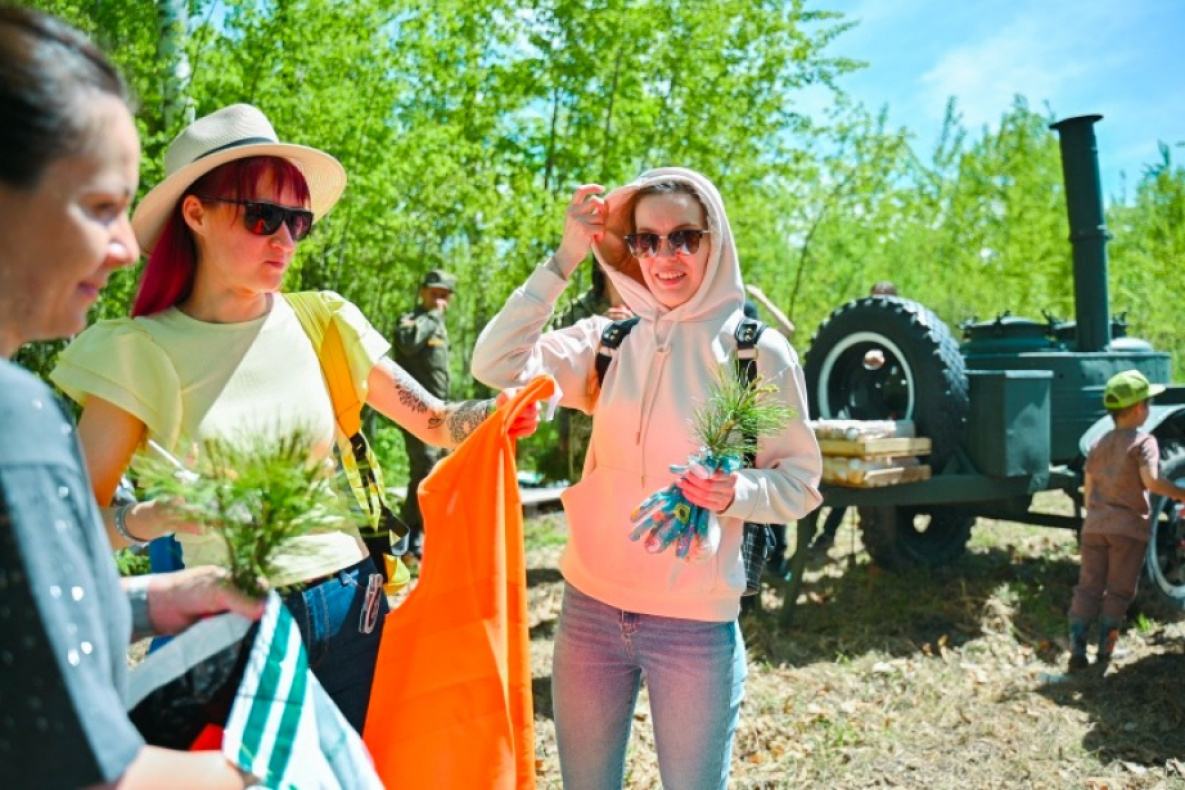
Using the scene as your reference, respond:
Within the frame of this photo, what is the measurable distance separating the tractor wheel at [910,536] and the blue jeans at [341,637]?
5567 millimetres

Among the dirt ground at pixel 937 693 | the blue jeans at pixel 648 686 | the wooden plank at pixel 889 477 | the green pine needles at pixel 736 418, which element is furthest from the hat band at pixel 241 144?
the wooden plank at pixel 889 477

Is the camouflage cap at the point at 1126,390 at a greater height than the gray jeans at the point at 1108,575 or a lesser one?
greater

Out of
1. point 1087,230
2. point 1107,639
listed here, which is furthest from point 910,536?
point 1087,230

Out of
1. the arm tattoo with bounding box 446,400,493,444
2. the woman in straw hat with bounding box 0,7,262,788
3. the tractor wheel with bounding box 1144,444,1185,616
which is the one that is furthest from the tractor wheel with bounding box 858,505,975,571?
the woman in straw hat with bounding box 0,7,262,788

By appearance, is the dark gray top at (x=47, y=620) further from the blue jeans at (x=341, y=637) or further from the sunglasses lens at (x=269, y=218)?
the sunglasses lens at (x=269, y=218)

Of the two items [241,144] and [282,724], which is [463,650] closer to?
[282,724]

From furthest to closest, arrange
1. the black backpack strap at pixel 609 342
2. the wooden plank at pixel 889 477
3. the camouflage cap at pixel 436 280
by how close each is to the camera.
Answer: the camouflage cap at pixel 436 280
the wooden plank at pixel 889 477
the black backpack strap at pixel 609 342

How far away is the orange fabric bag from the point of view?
192 centimetres

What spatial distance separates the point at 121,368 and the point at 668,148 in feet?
31.5

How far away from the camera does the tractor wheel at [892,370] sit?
615cm

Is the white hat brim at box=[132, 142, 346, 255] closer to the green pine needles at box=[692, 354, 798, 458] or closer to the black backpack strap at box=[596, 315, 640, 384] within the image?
the black backpack strap at box=[596, 315, 640, 384]

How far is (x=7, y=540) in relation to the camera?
877mm

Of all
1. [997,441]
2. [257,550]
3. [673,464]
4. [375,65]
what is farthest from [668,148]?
[257,550]

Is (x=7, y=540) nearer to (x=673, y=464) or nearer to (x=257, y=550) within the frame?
(x=257, y=550)
